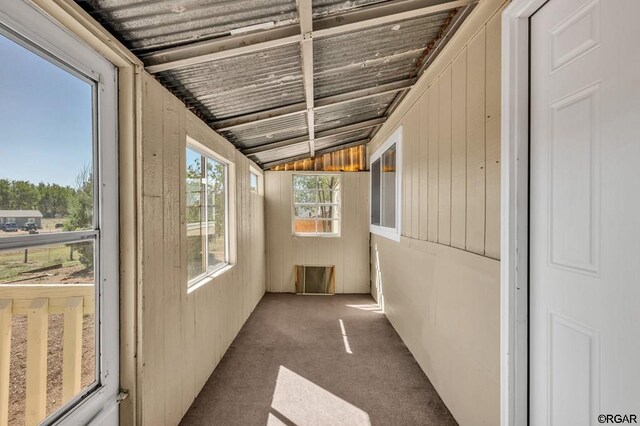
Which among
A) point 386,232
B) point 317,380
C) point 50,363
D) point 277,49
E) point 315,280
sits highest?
point 277,49

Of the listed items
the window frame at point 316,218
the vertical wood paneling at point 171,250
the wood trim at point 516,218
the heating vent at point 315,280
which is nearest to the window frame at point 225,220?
the vertical wood paneling at point 171,250

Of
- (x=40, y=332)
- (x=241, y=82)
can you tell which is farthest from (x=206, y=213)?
(x=40, y=332)

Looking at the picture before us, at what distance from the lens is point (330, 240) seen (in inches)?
211

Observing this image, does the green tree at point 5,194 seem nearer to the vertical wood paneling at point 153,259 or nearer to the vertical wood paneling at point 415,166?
the vertical wood paneling at point 153,259

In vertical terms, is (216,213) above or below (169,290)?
above

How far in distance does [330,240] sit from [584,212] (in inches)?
171

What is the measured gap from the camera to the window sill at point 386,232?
348 cm

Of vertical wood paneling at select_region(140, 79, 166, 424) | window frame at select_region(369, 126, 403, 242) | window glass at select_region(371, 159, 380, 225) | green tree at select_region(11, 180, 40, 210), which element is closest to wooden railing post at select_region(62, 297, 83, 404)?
vertical wood paneling at select_region(140, 79, 166, 424)

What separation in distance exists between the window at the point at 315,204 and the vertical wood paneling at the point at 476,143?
11.8 ft

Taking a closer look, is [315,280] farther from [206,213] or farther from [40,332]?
[40,332]

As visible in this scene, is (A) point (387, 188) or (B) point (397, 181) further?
(A) point (387, 188)

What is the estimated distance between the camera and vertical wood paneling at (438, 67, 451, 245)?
2.16m

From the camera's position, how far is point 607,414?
1.06 m

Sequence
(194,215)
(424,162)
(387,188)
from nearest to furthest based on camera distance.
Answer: (194,215), (424,162), (387,188)
